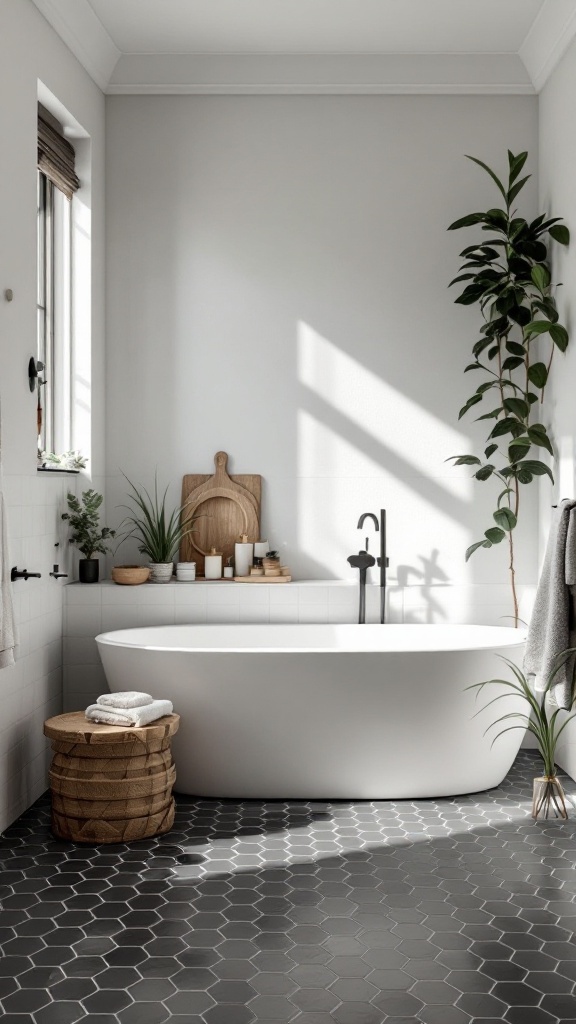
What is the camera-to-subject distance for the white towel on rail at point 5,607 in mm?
3104

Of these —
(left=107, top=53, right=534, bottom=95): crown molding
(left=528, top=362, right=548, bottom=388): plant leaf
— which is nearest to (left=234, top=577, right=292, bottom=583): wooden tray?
(left=528, top=362, right=548, bottom=388): plant leaf

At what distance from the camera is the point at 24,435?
12.3ft

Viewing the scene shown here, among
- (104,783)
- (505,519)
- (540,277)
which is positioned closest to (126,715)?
(104,783)

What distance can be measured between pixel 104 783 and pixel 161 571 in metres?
1.40

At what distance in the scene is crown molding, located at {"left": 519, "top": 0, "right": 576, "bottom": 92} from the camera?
410 centimetres

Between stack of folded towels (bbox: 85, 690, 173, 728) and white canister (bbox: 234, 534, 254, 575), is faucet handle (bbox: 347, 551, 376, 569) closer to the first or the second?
white canister (bbox: 234, 534, 254, 575)

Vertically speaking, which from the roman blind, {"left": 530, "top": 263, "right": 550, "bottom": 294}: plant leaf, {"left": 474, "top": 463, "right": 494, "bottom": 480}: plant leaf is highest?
the roman blind

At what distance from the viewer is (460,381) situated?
486 centimetres

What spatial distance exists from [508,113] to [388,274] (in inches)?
38.7

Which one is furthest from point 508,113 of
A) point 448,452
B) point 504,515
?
point 504,515

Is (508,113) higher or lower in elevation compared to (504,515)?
higher

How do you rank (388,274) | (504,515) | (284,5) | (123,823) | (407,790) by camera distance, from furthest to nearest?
(388,274)
(504,515)
(284,5)
(407,790)
(123,823)

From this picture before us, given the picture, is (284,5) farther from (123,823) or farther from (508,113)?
(123,823)

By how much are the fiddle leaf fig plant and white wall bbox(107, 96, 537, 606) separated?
12 centimetres
